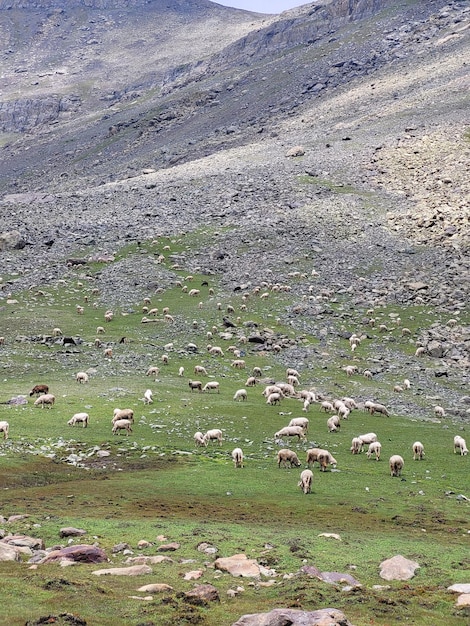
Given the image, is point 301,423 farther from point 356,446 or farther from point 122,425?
point 122,425

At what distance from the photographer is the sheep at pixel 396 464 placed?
31594 millimetres

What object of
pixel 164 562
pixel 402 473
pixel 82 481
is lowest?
pixel 402 473

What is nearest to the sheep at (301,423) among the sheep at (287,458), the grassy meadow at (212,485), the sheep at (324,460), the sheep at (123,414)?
the grassy meadow at (212,485)

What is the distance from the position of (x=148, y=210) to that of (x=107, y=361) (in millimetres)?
42397

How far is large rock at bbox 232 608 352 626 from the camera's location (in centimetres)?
1507

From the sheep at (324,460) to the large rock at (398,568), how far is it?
443 inches

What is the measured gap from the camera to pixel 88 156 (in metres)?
152

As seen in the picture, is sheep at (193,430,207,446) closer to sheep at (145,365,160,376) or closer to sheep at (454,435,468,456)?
sheep at (454,435,468,456)

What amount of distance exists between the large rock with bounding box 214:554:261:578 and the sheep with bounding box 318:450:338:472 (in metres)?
12.3

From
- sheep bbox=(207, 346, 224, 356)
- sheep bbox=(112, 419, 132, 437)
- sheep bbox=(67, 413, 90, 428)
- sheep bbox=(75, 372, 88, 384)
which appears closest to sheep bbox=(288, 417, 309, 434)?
sheep bbox=(112, 419, 132, 437)

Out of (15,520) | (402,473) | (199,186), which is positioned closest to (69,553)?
(15,520)

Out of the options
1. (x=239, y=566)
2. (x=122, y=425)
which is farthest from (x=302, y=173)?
(x=239, y=566)

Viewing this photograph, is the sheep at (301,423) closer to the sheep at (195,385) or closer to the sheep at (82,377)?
the sheep at (195,385)

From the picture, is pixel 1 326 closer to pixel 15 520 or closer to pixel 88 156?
pixel 15 520
